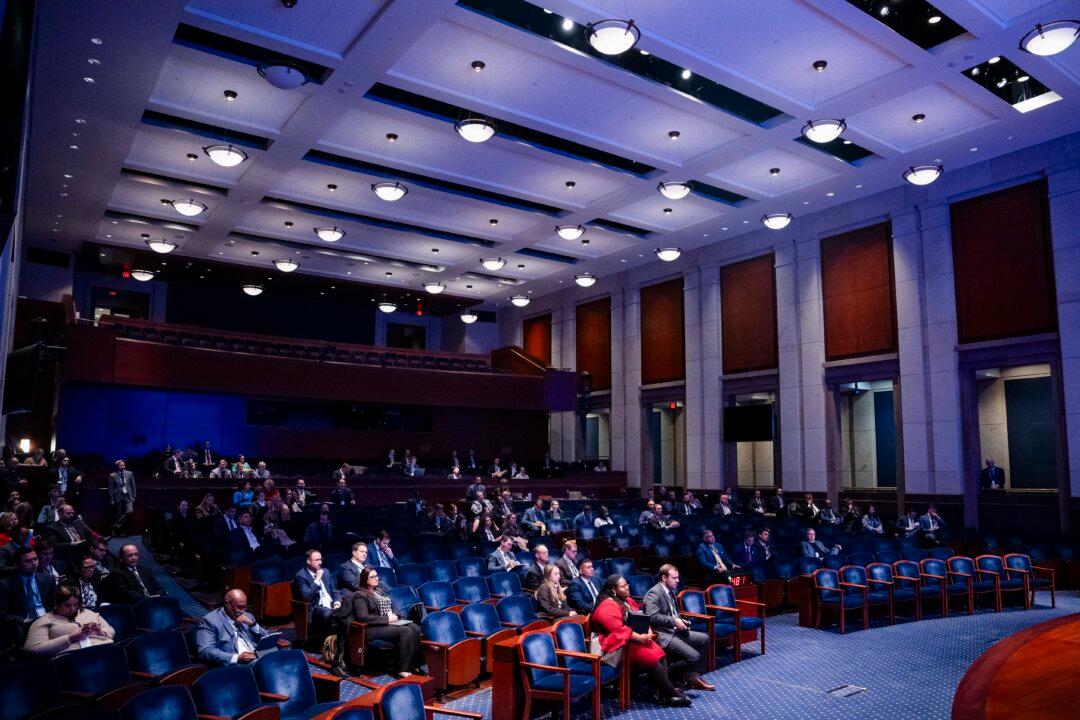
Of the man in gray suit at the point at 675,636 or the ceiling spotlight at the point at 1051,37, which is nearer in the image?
the man in gray suit at the point at 675,636

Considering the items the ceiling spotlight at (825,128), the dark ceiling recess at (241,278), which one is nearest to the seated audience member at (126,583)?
the ceiling spotlight at (825,128)

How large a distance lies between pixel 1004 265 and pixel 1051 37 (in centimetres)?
571

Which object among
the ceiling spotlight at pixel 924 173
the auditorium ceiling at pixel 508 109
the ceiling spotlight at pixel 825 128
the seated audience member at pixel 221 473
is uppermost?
the auditorium ceiling at pixel 508 109

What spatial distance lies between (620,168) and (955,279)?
6.49m

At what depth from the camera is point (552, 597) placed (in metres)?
6.91

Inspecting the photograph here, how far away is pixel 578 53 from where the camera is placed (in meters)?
10.0

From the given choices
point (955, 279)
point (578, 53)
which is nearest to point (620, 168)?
point (578, 53)

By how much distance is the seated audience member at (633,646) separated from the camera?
18.8 feet

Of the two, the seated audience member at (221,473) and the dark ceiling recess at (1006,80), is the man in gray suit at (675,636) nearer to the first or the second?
the dark ceiling recess at (1006,80)

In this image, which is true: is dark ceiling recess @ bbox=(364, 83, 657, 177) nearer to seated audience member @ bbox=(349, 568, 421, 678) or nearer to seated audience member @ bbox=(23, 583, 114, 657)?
seated audience member @ bbox=(349, 568, 421, 678)

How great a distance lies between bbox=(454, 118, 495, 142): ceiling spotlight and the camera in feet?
34.6

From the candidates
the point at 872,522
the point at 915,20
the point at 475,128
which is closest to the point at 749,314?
the point at 872,522

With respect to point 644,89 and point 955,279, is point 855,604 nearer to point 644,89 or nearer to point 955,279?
point 644,89

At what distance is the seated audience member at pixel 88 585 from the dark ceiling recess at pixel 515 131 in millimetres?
7782
